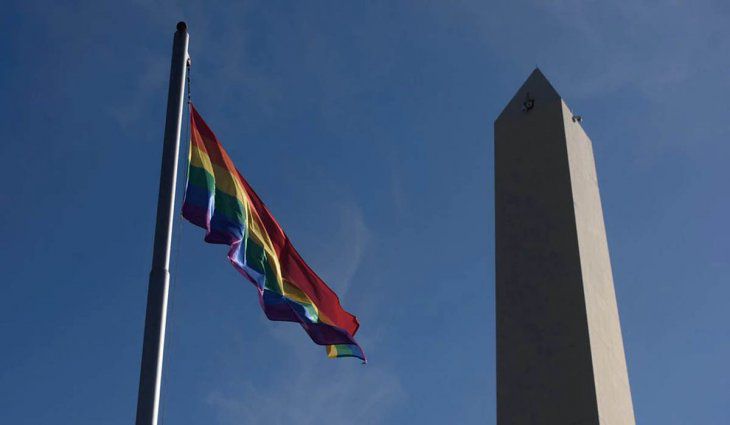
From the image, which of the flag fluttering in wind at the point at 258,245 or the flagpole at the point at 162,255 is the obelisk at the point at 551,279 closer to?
the flag fluttering in wind at the point at 258,245

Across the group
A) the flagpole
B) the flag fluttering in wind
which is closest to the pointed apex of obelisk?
the flag fluttering in wind

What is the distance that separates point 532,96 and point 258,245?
426cm

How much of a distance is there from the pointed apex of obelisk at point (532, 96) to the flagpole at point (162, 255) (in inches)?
192

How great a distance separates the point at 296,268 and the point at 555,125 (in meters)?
3.55

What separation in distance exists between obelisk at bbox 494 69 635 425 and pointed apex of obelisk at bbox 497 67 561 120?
19 millimetres

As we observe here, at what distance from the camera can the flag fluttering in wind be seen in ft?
40.5

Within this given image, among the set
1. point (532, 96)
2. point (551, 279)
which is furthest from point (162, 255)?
point (532, 96)

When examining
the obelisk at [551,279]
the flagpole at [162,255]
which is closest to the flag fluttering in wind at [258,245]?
the flagpole at [162,255]

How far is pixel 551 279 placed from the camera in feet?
43.6

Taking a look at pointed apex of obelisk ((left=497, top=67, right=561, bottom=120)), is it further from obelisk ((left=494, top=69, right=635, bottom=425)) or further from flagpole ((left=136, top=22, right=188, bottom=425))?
flagpole ((left=136, top=22, right=188, bottom=425))

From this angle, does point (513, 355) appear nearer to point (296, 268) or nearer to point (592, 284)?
point (592, 284)

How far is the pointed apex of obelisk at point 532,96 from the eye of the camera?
15.3m

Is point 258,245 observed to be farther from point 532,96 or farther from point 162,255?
point 532,96

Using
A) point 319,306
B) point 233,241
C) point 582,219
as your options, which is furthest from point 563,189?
point 233,241
